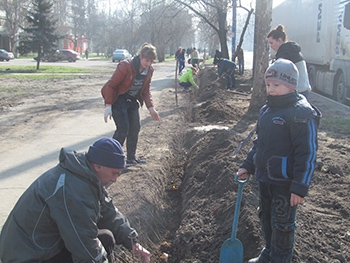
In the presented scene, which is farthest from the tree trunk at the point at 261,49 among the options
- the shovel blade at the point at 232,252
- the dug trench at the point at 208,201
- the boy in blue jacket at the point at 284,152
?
the boy in blue jacket at the point at 284,152

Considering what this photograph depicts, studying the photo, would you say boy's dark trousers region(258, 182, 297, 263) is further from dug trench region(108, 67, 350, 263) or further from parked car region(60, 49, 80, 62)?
parked car region(60, 49, 80, 62)

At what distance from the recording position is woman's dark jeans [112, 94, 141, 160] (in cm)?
558

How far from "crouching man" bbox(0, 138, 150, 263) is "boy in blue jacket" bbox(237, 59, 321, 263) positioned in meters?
1.13

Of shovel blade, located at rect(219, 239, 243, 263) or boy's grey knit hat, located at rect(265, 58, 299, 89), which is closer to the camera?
boy's grey knit hat, located at rect(265, 58, 299, 89)

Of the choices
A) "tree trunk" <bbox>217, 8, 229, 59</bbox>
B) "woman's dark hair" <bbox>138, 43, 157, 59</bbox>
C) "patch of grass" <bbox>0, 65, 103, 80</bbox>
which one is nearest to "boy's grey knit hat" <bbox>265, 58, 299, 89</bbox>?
"woman's dark hair" <bbox>138, 43, 157, 59</bbox>

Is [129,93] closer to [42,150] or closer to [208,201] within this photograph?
[208,201]

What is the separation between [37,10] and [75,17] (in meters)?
51.2

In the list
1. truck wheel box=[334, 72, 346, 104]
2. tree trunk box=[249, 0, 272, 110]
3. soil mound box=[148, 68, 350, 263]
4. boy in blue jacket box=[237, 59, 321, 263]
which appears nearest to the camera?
boy in blue jacket box=[237, 59, 321, 263]

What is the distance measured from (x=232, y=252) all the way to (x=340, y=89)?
1165 centimetres

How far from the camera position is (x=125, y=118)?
5.62 m

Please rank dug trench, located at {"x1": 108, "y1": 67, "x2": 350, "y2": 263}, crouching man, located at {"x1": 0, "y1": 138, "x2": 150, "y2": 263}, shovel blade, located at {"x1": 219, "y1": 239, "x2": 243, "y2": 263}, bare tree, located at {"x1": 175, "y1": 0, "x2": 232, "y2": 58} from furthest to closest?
bare tree, located at {"x1": 175, "y1": 0, "x2": 232, "y2": 58}, dug trench, located at {"x1": 108, "y1": 67, "x2": 350, "y2": 263}, shovel blade, located at {"x1": 219, "y1": 239, "x2": 243, "y2": 263}, crouching man, located at {"x1": 0, "y1": 138, "x2": 150, "y2": 263}

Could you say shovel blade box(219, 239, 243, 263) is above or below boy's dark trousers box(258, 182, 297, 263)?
below

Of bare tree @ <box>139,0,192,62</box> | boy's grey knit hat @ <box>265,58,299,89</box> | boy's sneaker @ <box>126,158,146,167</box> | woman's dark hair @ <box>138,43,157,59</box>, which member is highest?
bare tree @ <box>139,0,192,62</box>

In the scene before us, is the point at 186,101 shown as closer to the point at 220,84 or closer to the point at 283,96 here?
the point at 220,84
